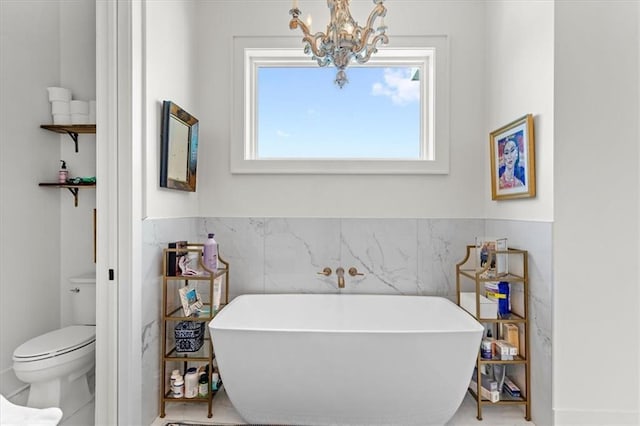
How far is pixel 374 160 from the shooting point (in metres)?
2.63

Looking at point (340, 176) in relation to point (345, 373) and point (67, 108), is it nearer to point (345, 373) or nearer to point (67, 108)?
point (345, 373)

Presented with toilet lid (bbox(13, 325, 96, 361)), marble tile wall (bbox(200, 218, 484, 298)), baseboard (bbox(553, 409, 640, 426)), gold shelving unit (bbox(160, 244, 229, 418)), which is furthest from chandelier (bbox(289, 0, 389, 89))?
baseboard (bbox(553, 409, 640, 426))

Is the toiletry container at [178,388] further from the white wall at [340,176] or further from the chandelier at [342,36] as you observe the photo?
the chandelier at [342,36]

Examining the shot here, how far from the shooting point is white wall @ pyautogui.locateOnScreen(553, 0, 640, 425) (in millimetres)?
1819

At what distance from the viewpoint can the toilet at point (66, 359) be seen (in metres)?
1.57

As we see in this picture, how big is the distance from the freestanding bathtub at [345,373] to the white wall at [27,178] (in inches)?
29.4

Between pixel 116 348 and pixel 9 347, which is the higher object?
pixel 9 347

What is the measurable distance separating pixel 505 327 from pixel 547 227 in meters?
0.69

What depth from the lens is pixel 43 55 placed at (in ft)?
4.99

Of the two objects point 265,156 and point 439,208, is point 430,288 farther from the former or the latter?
point 265,156

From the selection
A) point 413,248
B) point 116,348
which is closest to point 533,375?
point 413,248

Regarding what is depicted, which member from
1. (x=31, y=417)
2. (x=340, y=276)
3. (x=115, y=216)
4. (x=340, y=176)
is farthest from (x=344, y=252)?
(x=31, y=417)

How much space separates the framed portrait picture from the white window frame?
1.10 ft

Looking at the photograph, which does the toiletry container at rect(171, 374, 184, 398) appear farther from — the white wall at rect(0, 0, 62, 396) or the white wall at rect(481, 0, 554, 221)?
the white wall at rect(481, 0, 554, 221)
